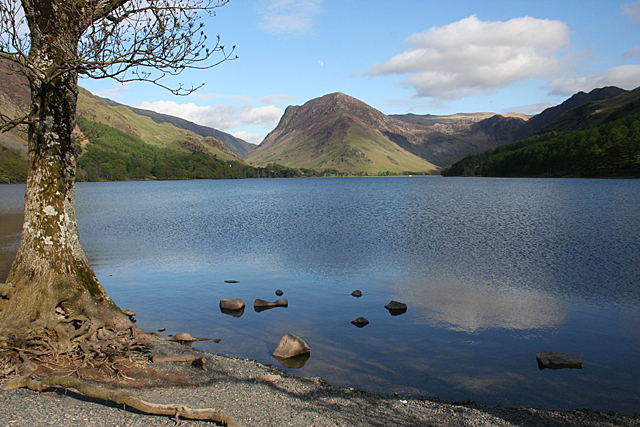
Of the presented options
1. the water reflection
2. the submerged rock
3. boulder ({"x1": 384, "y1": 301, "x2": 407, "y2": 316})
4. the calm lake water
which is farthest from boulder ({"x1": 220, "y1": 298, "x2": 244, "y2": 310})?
the water reflection

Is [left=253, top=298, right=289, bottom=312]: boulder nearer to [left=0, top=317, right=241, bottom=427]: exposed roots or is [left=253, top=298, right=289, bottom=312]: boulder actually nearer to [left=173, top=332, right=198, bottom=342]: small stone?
[left=173, top=332, right=198, bottom=342]: small stone

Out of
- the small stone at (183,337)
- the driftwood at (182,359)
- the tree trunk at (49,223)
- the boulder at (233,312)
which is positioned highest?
the tree trunk at (49,223)

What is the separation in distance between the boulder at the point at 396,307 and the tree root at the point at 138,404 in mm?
14086

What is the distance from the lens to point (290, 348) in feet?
52.4

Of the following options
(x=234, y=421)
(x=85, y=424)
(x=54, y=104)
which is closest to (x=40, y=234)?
(x=54, y=104)

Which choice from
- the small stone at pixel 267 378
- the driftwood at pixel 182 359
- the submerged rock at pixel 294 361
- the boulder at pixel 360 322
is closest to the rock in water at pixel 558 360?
the boulder at pixel 360 322

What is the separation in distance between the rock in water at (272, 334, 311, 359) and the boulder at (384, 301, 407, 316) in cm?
675

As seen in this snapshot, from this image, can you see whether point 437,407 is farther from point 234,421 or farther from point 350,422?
point 234,421

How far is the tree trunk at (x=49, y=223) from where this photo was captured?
1230 centimetres

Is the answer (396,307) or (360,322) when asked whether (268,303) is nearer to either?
(360,322)

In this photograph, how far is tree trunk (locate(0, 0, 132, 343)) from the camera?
1230 cm

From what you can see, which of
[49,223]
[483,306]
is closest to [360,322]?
[483,306]

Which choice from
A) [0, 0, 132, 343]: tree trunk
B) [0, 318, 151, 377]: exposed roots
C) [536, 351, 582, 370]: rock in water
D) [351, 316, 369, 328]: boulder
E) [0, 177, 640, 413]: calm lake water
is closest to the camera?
[0, 318, 151, 377]: exposed roots

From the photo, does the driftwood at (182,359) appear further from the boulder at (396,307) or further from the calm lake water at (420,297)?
the boulder at (396,307)
